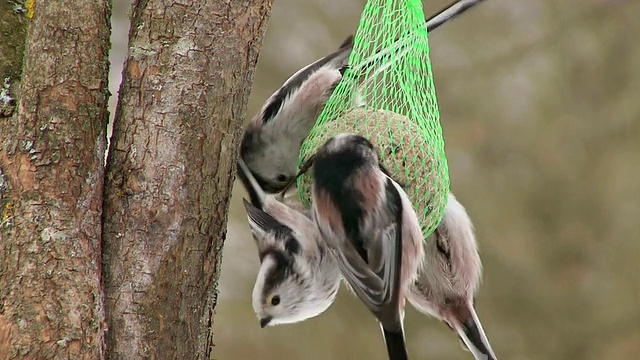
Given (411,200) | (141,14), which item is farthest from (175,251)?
(411,200)

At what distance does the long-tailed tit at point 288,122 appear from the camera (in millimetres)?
2828

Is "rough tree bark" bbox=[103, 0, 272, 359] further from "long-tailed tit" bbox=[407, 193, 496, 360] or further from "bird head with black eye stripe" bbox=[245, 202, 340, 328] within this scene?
"long-tailed tit" bbox=[407, 193, 496, 360]

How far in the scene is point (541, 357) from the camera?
541 cm

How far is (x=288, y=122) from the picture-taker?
2.87m

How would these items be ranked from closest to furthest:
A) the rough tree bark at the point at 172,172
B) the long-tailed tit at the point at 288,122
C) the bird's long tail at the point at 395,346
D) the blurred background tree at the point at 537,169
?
the rough tree bark at the point at 172,172
the bird's long tail at the point at 395,346
the long-tailed tit at the point at 288,122
the blurred background tree at the point at 537,169

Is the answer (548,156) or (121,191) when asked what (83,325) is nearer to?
(121,191)

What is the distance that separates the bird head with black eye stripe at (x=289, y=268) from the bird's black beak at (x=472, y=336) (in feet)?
1.31

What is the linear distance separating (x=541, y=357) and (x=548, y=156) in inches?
45.1

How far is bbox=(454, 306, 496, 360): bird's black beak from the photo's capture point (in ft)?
8.71

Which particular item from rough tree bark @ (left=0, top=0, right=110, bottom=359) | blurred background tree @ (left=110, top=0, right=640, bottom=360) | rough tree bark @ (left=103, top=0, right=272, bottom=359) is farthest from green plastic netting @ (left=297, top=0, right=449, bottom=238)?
blurred background tree @ (left=110, top=0, right=640, bottom=360)

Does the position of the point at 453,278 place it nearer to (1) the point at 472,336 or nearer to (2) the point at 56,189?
(1) the point at 472,336

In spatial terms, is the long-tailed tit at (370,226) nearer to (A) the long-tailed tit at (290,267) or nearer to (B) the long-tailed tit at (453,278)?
(A) the long-tailed tit at (290,267)

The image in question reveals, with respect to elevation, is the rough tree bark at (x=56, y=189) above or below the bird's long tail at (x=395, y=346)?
above

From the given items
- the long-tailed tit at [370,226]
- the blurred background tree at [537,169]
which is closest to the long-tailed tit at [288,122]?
the long-tailed tit at [370,226]
